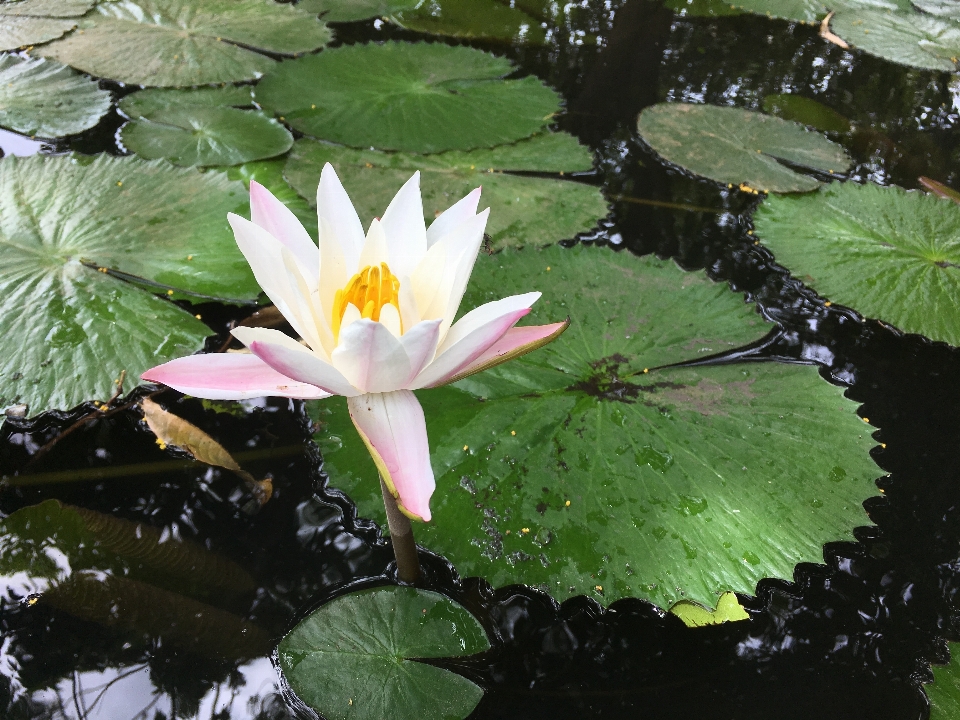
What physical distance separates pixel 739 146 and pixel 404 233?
203 cm

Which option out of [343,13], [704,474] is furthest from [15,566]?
[343,13]

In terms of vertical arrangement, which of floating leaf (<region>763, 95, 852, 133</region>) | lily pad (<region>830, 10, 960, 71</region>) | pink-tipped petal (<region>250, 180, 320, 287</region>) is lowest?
pink-tipped petal (<region>250, 180, 320, 287</region>)

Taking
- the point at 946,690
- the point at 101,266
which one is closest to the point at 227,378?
the point at 101,266

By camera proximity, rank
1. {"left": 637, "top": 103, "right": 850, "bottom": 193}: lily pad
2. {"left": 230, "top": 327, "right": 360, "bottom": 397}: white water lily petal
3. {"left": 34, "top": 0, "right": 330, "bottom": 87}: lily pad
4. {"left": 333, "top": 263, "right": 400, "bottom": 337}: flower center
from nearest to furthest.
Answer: {"left": 230, "top": 327, "right": 360, "bottom": 397}: white water lily petal < {"left": 333, "top": 263, "right": 400, "bottom": 337}: flower center < {"left": 637, "top": 103, "right": 850, "bottom": 193}: lily pad < {"left": 34, "top": 0, "right": 330, "bottom": 87}: lily pad

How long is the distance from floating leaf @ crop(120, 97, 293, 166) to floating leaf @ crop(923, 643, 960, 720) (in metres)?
2.29

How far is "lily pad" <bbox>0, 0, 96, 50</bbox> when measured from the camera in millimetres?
2783

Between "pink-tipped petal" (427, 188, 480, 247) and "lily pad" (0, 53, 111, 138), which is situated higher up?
"pink-tipped petal" (427, 188, 480, 247)

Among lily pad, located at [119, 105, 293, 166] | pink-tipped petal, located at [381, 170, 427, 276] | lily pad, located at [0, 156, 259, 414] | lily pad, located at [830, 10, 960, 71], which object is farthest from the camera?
lily pad, located at [830, 10, 960, 71]

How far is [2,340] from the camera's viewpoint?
1.41 m

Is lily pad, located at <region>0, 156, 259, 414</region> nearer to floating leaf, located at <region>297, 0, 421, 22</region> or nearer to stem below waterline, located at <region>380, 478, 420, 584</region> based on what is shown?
stem below waterline, located at <region>380, 478, 420, 584</region>

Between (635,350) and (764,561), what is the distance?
1.83 ft

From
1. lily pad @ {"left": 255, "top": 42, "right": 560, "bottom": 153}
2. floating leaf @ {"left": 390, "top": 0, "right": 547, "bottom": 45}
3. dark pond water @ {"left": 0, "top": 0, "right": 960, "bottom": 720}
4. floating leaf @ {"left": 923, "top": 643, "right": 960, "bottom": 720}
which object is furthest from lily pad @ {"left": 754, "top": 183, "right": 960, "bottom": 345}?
floating leaf @ {"left": 390, "top": 0, "right": 547, "bottom": 45}

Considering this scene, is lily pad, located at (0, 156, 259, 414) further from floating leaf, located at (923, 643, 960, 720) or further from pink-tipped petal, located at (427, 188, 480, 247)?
floating leaf, located at (923, 643, 960, 720)

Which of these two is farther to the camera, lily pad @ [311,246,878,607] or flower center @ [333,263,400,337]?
lily pad @ [311,246,878,607]
